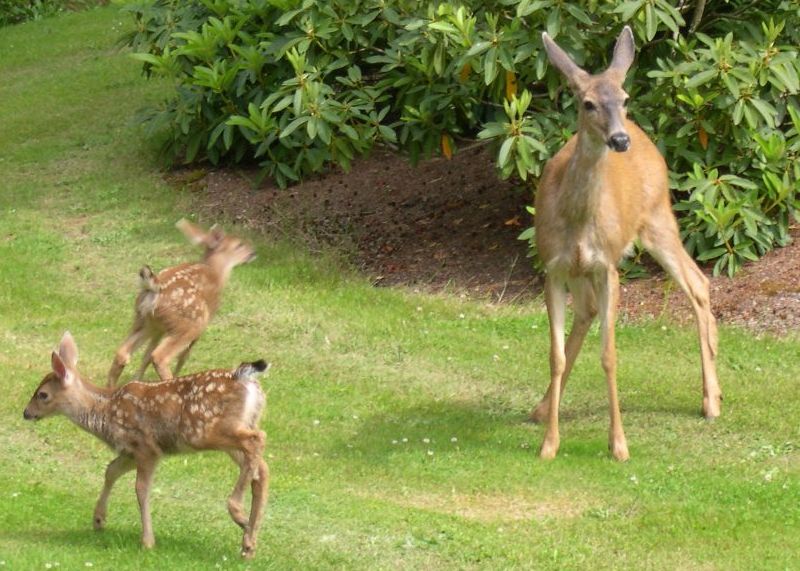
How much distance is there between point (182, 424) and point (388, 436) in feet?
Answer: 8.89

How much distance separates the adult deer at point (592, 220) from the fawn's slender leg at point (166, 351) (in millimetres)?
2522

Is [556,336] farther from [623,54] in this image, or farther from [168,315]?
[168,315]

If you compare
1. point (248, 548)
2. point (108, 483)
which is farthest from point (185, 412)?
point (248, 548)

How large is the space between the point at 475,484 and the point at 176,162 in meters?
9.68

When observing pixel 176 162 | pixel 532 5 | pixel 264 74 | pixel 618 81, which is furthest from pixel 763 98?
pixel 176 162

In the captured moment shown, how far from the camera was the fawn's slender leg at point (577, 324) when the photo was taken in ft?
35.3

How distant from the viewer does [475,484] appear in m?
9.67

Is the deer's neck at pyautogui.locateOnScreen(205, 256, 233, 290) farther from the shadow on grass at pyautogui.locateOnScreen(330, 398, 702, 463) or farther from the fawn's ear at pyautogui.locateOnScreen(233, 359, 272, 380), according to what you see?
the fawn's ear at pyautogui.locateOnScreen(233, 359, 272, 380)

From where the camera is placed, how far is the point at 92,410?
28.2ft

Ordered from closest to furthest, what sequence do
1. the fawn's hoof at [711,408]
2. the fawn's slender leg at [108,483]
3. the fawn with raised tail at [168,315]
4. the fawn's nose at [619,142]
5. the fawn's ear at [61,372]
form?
1. the fawn's slender leg at [108,483]
2. the fawn's ear at [61,372]
3. the fawn's nose at [619,142]
4. the fawn's hoof at [711,408]
5. the fawn with raised tail at [168,315]

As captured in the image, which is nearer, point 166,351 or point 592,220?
point 592,220

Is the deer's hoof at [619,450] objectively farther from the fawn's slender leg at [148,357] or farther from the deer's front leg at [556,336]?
the fawn's slender leg at [148,357]

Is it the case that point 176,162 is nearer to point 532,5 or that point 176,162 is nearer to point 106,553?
point 532,5

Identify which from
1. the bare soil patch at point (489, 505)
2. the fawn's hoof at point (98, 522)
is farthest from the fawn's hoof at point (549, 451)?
the fawn's hoof at point (98, 522)
